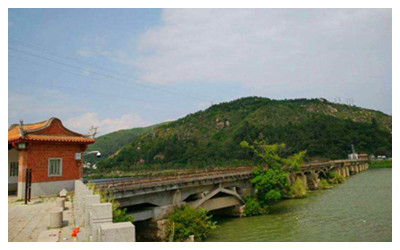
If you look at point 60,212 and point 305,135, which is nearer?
point 60,212

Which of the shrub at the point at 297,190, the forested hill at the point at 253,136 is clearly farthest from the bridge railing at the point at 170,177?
the forested hill at the point at 253,136

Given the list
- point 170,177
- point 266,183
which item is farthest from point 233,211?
point 170,177

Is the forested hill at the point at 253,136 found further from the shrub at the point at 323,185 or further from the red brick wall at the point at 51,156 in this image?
the red brick wall at the point at 51,156

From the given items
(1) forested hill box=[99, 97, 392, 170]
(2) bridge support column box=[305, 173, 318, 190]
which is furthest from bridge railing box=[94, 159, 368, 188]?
(1) forested hill box=[99, 97, 392, 170]

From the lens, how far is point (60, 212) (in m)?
9.39

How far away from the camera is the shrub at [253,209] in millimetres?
23641

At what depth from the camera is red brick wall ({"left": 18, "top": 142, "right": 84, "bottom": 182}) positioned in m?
15.0

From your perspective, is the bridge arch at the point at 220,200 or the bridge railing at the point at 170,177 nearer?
the bridge railing at the point at 170,177

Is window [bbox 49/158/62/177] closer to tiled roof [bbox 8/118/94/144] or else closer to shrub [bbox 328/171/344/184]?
tiled roof [bbox 8/118/94/144]

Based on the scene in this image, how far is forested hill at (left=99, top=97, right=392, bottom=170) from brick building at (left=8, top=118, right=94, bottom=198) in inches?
1167

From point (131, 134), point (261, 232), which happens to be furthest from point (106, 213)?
point (131, 134)

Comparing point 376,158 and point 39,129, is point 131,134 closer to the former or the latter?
point 376,158

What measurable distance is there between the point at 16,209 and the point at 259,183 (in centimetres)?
1790

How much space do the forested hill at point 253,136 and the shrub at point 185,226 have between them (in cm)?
2759
